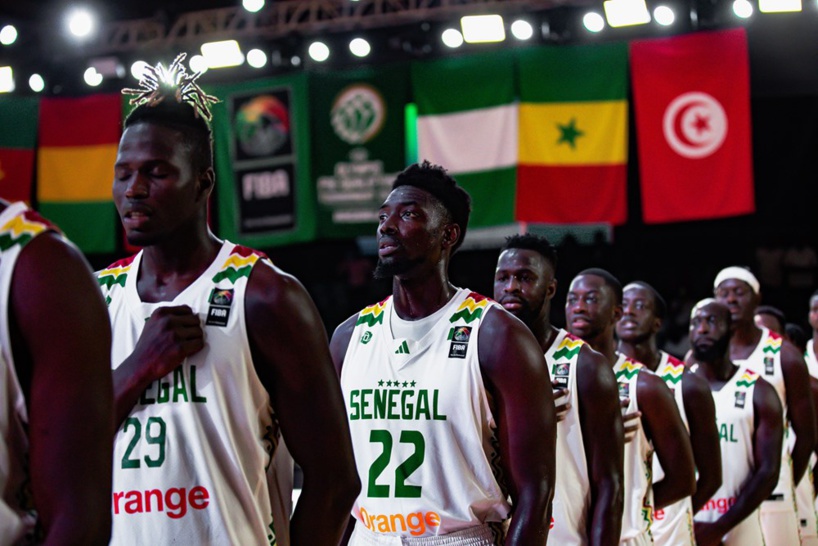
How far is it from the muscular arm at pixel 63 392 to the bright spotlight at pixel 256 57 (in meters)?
9.70

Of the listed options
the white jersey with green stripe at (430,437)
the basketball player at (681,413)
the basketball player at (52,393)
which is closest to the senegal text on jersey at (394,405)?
the white jersey with green stripe at (430,437)

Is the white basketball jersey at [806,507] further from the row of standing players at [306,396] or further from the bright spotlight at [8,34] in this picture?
the bright spotlight at [8,34]

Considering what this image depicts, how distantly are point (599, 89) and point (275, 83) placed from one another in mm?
3183

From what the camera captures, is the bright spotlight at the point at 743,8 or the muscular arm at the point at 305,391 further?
the bright spotlight at the point at 743,8

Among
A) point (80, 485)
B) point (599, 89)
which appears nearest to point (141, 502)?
point (80, 485)

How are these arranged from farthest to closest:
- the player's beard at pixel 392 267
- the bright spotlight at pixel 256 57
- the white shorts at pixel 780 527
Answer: the bright spotlight at pixel 256 57 < the white shorts at pixel 780 527 < the player's beard at pixel 392 267

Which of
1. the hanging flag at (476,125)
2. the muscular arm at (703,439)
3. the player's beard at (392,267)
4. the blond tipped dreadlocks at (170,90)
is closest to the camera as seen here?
the blond tipped dreadlocks at (170,90)

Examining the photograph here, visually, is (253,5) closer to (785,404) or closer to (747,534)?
(785,404)

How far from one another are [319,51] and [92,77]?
101 inches

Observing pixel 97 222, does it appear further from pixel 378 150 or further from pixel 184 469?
pixel 184 469

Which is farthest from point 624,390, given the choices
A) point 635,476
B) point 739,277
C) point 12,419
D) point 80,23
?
point 80,23

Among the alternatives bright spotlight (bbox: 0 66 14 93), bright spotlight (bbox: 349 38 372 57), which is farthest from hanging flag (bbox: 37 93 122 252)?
bright spotlight (bbox: 349 38 372 57)

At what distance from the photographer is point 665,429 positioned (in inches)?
219

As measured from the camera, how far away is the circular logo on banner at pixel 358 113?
11.0m
